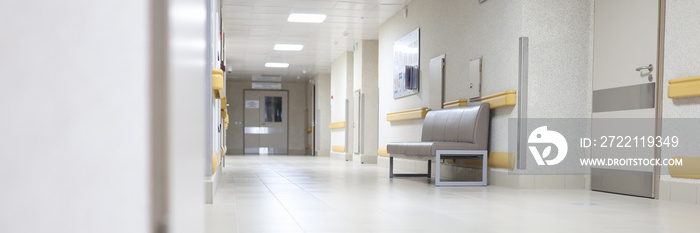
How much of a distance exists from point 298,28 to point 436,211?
26.5 feet

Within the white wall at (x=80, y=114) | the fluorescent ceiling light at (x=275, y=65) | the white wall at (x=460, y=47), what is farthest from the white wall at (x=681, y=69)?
the fluorescent ceiling light at (x=275, y=65)

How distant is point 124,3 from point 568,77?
605 centimetres

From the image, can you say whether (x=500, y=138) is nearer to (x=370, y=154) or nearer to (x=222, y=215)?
(x=222, y=215)

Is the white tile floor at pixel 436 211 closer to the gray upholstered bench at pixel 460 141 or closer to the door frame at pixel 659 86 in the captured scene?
the door frame at pixel 659 86

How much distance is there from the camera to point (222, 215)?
141 inches

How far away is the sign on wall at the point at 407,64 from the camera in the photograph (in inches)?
353

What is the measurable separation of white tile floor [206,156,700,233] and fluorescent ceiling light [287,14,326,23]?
16.7ft

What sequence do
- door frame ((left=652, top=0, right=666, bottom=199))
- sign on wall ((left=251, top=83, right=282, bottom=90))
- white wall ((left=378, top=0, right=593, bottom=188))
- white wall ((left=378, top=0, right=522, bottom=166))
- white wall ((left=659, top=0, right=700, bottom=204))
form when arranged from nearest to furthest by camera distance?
white wall ((left=659, top=0, right=700, bottom=204)), door frame ((left=652, top=0, right=666, bottom=199)), white wall ((left=378, top=0, right=593, bottom=188)), white wall ((left=378, top=0, right=522, bottom=166)), sign on wall ((left=251, top=83, right=282, bottom=90))

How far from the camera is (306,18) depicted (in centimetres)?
1050

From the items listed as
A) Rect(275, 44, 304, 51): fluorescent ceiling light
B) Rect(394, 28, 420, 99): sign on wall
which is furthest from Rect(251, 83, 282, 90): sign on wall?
Rect(394, 28, 420, 99): sign on wall

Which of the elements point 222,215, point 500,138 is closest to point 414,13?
point 500,138

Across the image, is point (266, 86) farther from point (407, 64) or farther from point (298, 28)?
point (407, 64)

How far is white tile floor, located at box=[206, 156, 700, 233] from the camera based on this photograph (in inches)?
125

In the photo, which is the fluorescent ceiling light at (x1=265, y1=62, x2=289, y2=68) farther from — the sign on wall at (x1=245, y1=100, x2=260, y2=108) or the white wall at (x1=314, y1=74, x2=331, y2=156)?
the sign on wall at (x1=245, y1=100, x2=260, y2=108)
